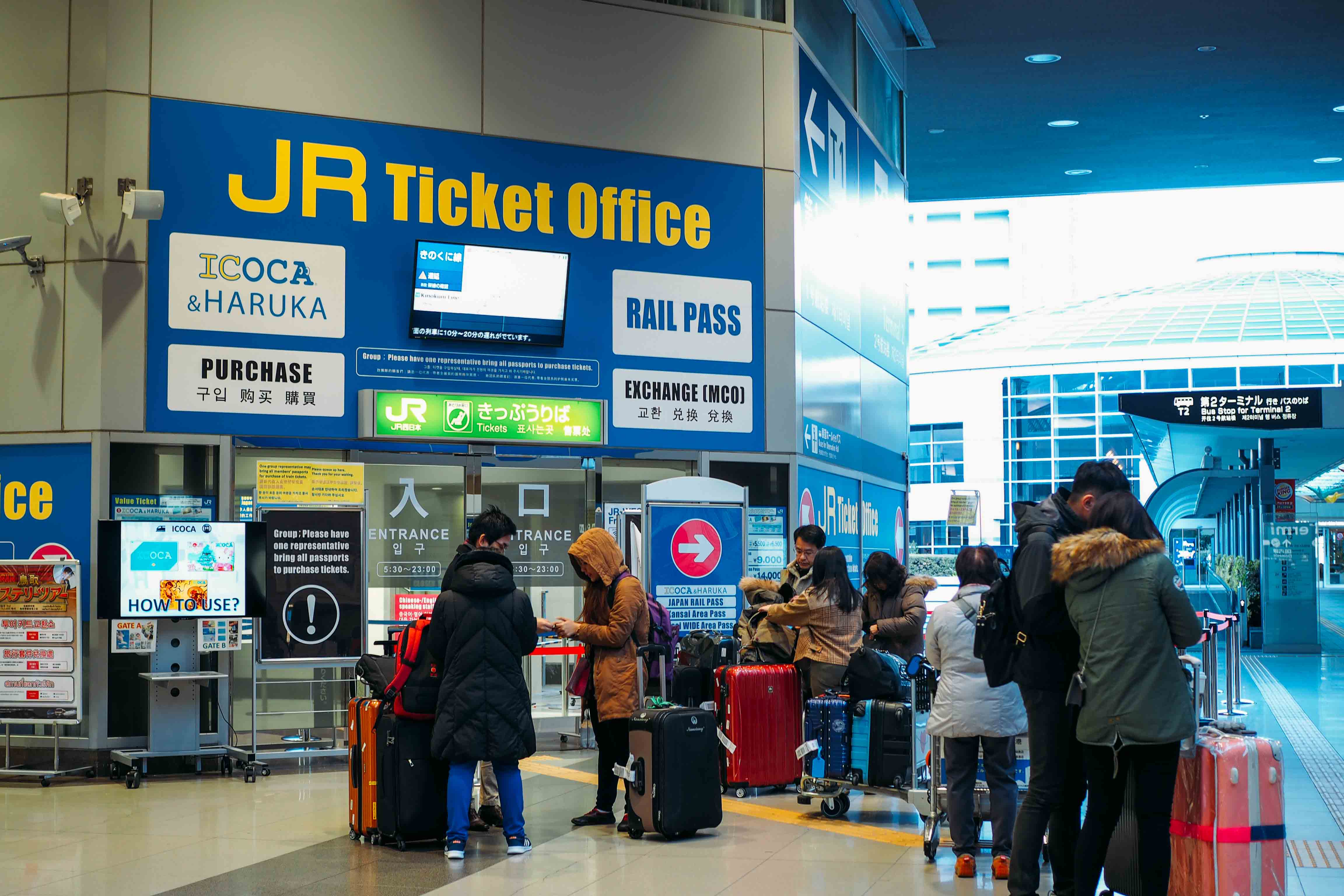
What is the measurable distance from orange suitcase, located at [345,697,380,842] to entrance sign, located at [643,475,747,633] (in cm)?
281

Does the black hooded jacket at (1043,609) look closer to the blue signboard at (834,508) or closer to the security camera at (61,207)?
the blue signboard at (834,508)

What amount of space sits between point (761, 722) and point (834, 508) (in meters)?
4.83

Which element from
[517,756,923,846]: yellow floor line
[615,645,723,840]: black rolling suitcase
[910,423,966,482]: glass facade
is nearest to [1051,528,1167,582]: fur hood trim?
[517,756,923,846]: yellow floor line

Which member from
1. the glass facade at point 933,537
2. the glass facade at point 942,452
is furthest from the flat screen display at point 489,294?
the glass facade at point 942,452

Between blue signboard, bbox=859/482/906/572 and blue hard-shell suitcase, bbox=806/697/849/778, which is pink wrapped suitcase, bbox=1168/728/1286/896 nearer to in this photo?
blue hard-shell suitcase, bbox=806/697/849/778

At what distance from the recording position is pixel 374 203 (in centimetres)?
973

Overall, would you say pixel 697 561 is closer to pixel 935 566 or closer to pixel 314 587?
pixel 314 587

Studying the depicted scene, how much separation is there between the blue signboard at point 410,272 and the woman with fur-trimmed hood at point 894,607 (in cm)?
294

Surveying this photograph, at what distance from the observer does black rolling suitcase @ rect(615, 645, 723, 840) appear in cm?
634

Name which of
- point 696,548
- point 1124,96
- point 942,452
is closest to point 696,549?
point 696,548

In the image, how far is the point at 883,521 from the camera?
14.1 metres

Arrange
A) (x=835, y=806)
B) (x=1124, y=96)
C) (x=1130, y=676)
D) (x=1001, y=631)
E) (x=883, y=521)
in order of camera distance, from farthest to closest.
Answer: (x=1124, y=96)
(x=883, y=521)
(x=835, y=806)
(x=1001, y=631)
(x=1130, y=676)

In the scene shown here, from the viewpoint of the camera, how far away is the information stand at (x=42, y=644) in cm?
841

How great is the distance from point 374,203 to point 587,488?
2.72m
